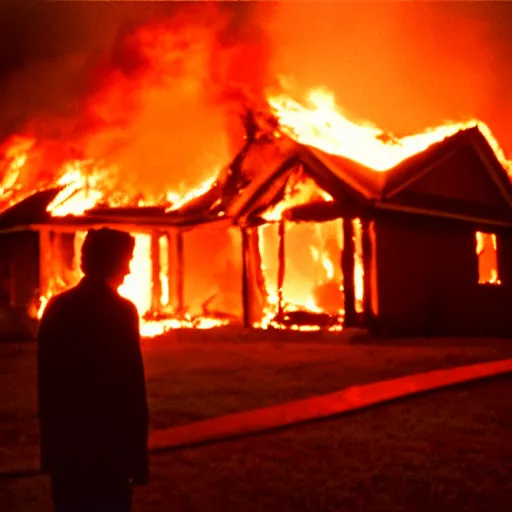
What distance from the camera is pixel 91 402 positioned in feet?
9.34

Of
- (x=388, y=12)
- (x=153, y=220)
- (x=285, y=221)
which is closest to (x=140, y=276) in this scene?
(x=153, y=220)

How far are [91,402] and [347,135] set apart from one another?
16460 mm

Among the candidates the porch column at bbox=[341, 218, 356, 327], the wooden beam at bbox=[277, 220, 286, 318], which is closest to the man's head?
the porch column at bbox=[341, 218, 356, 327]

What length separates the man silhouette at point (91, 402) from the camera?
9.29 ft

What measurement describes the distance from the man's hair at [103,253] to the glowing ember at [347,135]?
12.1 metres

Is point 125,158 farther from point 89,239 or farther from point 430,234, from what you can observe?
point 89,239

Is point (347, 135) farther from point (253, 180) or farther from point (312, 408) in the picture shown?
point (312, 408)

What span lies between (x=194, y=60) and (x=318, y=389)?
1873cm

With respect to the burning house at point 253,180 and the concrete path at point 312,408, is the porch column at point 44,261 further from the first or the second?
the concrete path at point 312,408

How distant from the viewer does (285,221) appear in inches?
590

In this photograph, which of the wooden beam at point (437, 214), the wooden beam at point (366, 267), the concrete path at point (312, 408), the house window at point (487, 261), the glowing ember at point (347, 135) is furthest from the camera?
the house window at point (487, 261)

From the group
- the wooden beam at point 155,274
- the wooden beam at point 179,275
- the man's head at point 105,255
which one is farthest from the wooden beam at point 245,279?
the man's head at point 105,255

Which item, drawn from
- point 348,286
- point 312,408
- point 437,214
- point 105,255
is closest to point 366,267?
point 348,286

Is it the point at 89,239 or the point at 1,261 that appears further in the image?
the point at 1,261
